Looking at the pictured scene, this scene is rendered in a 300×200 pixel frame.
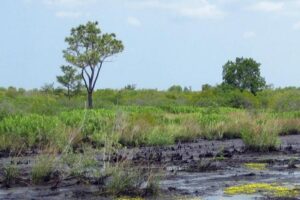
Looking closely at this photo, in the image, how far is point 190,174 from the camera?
66.0 ft

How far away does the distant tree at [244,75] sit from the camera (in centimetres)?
7012

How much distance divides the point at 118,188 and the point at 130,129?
51.4 feet

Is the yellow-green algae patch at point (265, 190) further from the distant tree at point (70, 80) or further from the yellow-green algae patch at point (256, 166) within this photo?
the distant tree at point (70, 80)

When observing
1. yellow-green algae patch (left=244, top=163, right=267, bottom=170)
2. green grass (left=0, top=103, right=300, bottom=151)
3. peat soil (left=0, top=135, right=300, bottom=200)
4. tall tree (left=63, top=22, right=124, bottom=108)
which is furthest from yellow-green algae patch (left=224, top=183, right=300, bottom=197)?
tall tree (left=63, top=22, right=124, bottom=108)

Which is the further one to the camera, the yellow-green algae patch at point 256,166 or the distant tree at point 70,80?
the distant tree at point 70,80

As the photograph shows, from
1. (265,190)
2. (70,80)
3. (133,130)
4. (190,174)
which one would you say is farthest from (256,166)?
(70,80)

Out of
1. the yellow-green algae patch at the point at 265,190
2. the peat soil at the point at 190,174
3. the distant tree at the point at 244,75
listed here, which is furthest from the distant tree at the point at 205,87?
the yellow-green algae patch at the point at 265,190

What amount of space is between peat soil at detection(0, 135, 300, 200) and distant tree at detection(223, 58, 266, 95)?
134 ft

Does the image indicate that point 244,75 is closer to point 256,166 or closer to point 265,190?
point 256,166

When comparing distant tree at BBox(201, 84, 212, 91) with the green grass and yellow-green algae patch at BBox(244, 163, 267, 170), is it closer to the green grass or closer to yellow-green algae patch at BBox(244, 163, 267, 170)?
the green grass

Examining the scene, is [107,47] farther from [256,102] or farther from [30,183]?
[30,183]

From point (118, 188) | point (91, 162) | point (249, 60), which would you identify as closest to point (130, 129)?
point (91, 162)

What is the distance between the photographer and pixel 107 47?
54.7 meters

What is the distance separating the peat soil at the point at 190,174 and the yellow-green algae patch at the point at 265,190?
0.93ft
